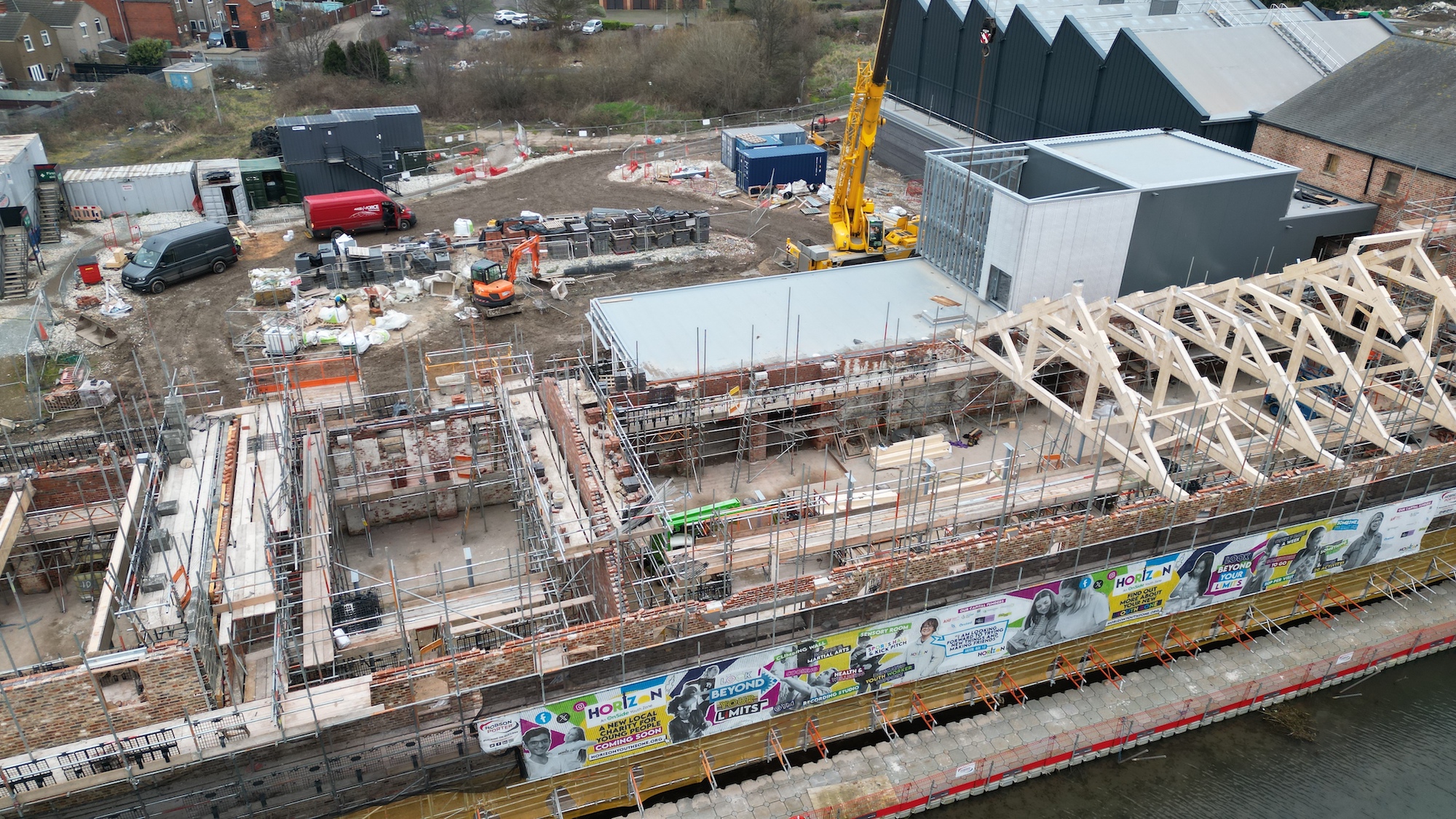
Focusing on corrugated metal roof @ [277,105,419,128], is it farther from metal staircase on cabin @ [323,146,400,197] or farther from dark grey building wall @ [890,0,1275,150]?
dark grey building wall @ [890,0,1275,150]

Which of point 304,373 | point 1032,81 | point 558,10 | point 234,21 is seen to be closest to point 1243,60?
point 1032,81

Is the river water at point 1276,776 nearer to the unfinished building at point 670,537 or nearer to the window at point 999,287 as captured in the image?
the unfinished building at point 670,537

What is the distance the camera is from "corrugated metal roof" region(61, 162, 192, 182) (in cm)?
3834

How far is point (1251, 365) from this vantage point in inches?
800

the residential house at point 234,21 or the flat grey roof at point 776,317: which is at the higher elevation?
the residential house at point 234,21

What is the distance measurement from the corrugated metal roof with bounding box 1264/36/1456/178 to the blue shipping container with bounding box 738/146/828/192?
18456mm

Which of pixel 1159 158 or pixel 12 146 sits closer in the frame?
pixel 1159 158

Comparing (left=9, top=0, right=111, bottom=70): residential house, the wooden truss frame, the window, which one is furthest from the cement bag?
(left=9, top=0, right=111, bottom=70): residential house

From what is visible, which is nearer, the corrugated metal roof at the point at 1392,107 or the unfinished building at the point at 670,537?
the unfinished building at the point at 670,537

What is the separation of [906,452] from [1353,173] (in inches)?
742

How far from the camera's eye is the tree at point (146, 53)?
59750 millimetres

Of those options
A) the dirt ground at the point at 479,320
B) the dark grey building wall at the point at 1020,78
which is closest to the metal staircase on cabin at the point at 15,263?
the dirt ground at the point at 479,320

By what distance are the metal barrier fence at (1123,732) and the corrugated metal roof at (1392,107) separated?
14.9 m

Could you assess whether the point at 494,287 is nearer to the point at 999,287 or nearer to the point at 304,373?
the point at 304,373
